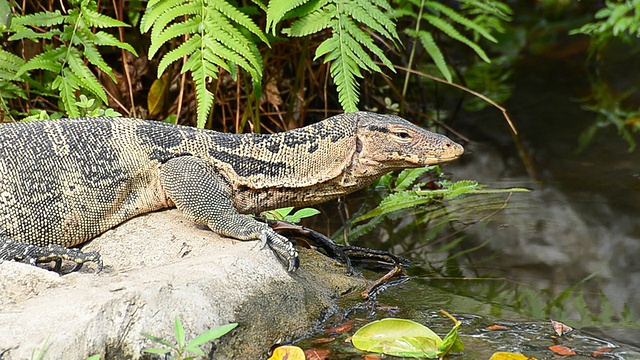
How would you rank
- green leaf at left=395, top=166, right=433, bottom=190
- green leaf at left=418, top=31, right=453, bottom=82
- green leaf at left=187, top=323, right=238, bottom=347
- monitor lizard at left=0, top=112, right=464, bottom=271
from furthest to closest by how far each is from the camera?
green leaf at left=418, top=31, right=453, bottom=82 → green leaf at left=395, top=166, right=433, bottom=190 → monitor lizard at left=0, top=112, right=464, bottom=271 → green leaf at left=187, top=323, right=238, bottom=347

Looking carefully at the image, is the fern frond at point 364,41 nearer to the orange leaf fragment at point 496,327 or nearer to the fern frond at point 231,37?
the fern frond at point 231,37

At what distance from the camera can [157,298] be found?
13.7 ft

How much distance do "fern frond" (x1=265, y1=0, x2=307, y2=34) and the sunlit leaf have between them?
299 centimetres

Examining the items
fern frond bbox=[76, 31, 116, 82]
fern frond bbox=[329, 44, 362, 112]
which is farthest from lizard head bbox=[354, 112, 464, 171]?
fern frond bbox=[76, 31, 116, 82]

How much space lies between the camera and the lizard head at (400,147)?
222 inches

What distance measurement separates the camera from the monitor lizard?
16.8ft

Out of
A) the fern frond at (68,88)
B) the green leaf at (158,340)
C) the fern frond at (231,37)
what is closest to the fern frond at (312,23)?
the fern frond at (231,37)

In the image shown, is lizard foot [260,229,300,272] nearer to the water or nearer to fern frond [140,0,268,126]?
the water

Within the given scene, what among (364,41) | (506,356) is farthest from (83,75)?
(506,356)

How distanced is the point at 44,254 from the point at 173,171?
0.95 meters

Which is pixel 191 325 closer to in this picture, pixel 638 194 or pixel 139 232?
pixel 139 232

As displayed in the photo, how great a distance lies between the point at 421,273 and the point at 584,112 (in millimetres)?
5456

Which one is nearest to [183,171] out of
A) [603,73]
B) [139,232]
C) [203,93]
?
[139,232]

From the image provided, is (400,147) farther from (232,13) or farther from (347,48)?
(232,13)
